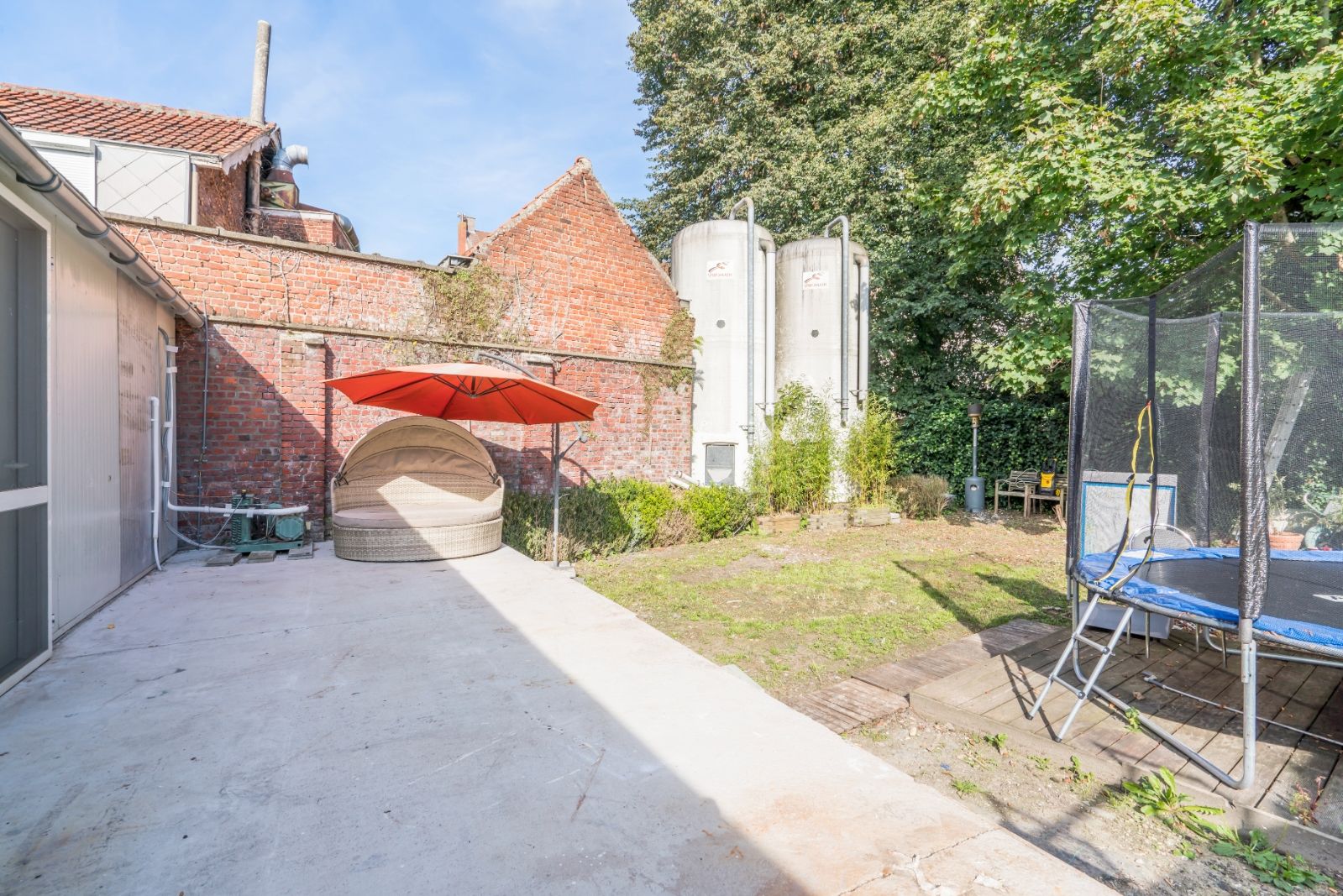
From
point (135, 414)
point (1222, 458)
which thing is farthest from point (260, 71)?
point (1222, 458)

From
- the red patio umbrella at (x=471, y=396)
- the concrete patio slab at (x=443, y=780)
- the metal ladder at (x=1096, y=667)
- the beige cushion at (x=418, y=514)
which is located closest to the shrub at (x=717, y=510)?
the red patio umbrella at (x=471, y=396)

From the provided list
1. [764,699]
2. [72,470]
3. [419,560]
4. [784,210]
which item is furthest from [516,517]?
[784,210]

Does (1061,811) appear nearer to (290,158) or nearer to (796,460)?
(796,460)

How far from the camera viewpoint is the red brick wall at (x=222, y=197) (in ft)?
26.8

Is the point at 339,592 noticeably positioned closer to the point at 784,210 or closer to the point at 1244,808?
the point at 1244,808

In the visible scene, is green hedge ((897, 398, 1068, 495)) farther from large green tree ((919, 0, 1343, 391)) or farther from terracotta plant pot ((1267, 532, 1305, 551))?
terracotta plant pot ((1267, 532, 1305, 551))

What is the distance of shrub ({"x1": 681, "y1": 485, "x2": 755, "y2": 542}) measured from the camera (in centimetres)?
909

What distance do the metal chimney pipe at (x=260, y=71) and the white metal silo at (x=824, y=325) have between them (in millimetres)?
11204

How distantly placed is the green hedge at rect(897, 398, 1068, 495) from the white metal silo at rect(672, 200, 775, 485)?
4.70m

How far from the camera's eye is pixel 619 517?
8328 millimetres

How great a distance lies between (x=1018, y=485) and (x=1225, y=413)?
9414mm

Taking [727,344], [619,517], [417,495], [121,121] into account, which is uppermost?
[121,121]

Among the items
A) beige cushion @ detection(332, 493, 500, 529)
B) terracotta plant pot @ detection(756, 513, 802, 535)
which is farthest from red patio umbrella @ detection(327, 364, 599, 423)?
terracotta plant pot @ detection(756, 513, 802, 535)

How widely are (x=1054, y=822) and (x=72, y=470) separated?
5.56 meters
